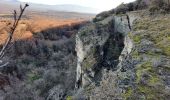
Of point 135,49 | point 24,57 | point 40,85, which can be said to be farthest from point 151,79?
point 24,57

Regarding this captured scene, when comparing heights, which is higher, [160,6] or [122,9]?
[160,6]

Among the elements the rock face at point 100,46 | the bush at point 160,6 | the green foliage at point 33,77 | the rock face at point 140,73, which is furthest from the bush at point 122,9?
the green foliage at point 33,77

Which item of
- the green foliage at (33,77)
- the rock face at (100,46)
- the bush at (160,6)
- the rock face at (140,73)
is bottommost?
the green foliage at (33,77)

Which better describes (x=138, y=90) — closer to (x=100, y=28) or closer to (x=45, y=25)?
(x=100, y=28)

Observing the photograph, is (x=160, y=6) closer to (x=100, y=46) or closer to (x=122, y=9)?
(x=100, y=46)

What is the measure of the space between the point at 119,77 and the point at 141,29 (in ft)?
12.8

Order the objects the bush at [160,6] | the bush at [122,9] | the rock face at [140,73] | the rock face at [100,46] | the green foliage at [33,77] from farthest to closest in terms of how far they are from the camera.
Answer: the green foliage at [33,77], the bush at [122,9], the rock face at [100,46], the bush at [160,6], the rock face at [140,73]

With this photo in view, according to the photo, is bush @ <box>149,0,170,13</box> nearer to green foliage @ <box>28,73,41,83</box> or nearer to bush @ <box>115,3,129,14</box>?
bush @ <box>115,3,129,14</box>

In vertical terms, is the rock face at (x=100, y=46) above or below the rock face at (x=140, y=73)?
below

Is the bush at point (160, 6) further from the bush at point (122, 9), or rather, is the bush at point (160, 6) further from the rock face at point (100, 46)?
the bush at point (122, 9)

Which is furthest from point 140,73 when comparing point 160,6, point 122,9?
point 122,9

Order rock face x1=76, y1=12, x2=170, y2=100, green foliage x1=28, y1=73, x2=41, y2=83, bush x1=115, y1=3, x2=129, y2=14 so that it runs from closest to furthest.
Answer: rock face x1=76, y1=12, x2=170, y2=100
bush x1=115, y1=3, x2=129, y2=14
green foliage x1=28, y1=73, x2=41, y2=83

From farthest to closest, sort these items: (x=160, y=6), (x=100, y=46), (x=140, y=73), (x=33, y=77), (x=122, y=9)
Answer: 1. (x=33, y=77)
2. (x=122, y=9)
3. (x=100, y=46)
4. (x=160, y=6)
5. (x=140, y=73)

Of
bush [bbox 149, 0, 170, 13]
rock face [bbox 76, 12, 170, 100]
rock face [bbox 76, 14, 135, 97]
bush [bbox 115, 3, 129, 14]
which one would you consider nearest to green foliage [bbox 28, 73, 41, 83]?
bush [bbox 115, 3, 129, 14]
